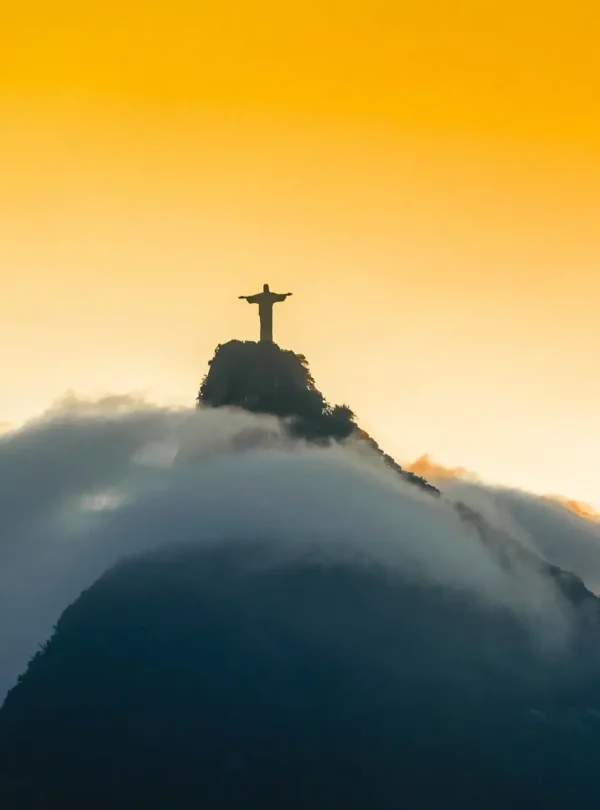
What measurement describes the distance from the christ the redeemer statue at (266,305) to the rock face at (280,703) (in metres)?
38.0

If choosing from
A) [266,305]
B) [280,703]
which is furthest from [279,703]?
[266,305]

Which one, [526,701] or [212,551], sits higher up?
[212,551]

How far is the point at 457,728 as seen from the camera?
179 metres

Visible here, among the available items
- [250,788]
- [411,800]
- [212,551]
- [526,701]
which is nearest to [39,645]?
[212,551]

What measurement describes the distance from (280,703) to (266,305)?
60414 millimetres

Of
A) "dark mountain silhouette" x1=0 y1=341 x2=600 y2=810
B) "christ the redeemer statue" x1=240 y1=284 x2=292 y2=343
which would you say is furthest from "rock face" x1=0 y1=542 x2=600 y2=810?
"christ the redeemer statue" x1=240 y1=284 x2=292 y2=343

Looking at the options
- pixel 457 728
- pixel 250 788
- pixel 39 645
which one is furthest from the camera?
pixel 39 645

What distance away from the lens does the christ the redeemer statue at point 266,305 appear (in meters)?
179

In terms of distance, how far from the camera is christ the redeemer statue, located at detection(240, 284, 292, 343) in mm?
179250

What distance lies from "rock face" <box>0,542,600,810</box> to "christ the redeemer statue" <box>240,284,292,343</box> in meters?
38.0

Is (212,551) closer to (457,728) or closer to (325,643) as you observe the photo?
(325,643)

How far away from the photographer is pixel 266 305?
18288 cm

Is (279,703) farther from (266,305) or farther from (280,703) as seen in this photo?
(266,305)

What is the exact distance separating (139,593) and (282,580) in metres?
23.5
